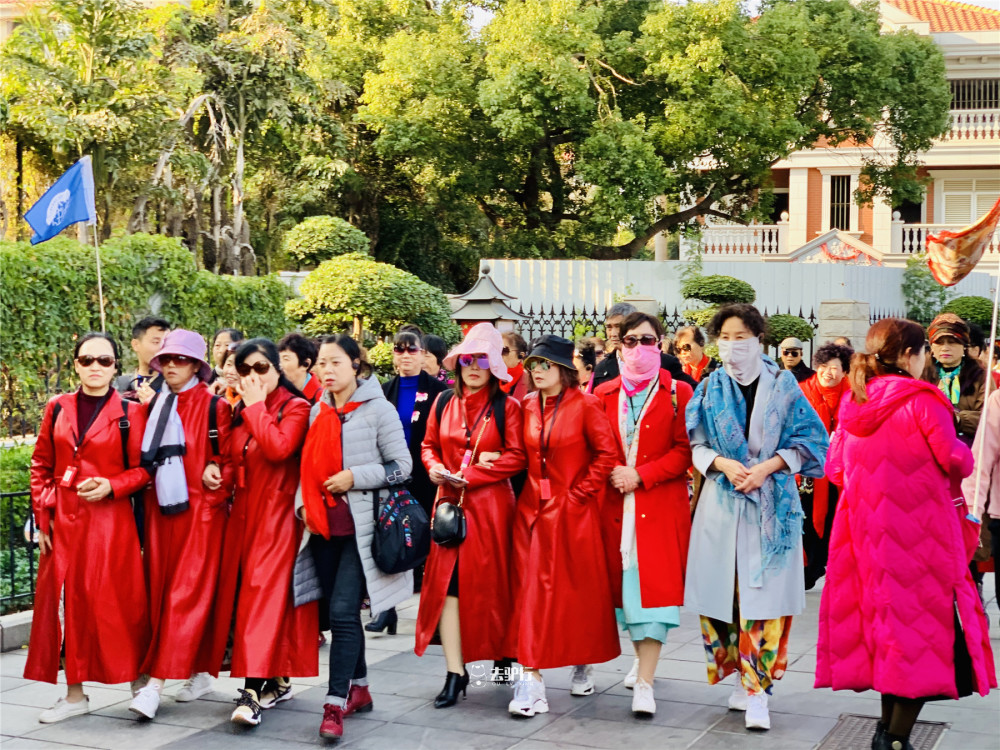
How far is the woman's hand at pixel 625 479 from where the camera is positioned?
20.0 feet

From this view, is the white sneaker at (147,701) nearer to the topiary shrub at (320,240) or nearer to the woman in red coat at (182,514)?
the woman in red coat at (182,514)

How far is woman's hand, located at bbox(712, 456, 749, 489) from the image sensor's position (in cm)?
580

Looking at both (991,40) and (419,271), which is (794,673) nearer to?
(419,271)

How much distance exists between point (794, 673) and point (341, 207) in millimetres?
18046

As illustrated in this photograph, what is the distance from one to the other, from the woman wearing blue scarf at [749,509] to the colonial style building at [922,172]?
22.5m

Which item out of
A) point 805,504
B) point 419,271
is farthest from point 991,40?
point 805,504

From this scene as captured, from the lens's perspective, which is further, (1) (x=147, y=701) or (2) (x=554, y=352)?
(2) (x=554, y=352)

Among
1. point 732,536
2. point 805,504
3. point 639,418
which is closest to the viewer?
point 732,536

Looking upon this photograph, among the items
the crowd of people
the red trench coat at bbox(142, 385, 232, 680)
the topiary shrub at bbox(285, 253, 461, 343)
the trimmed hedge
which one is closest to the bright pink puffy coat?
the crowd of people

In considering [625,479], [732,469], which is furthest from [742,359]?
[625,479]

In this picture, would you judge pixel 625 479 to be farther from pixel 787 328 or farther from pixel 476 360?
pixel 787 328

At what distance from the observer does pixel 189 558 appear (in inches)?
238

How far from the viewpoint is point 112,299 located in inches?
480

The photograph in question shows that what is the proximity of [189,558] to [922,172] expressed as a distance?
1170 inches
